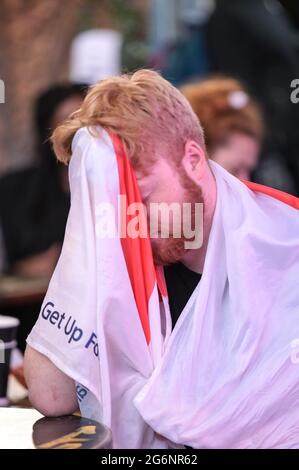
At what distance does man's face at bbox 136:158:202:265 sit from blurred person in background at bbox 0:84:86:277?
6.24ft

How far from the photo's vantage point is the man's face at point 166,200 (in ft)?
6.48

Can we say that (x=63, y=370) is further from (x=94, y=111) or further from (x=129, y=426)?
(x=94, y=111)

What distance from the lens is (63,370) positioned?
6.38ft

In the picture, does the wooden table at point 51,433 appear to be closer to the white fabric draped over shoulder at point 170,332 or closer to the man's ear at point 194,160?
the white fabric draped over shoulder at point 170,332

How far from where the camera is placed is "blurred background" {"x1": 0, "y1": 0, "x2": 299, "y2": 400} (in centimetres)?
352

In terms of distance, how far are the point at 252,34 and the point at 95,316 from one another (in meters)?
2.90

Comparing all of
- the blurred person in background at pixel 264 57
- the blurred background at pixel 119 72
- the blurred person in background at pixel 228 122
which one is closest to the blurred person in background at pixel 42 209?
the blurred background at pixel 119 72

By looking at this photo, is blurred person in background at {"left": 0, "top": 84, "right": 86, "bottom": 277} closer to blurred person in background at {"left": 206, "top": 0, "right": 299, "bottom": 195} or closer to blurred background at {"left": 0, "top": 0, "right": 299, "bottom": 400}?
blurred background at {"left": 0, "top": 0, "right": 299, "bottom": 400}

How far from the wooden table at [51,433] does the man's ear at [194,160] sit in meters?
0.51

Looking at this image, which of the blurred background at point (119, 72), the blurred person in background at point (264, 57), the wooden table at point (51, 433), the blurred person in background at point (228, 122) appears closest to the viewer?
the wooden table at point (51, 433)

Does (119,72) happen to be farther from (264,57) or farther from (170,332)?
(170,332)

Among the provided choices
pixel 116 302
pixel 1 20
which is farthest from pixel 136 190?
pixel 1 20

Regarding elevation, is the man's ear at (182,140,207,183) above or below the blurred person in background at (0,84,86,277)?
above

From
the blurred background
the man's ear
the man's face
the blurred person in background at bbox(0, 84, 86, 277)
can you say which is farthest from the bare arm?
the blurred person in background at bbox(0, 84, 86, 277)
